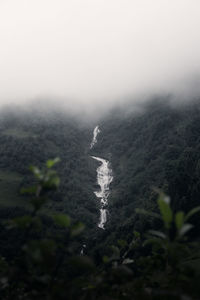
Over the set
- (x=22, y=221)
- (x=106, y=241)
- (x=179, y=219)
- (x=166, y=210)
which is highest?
(x=106, y=241)

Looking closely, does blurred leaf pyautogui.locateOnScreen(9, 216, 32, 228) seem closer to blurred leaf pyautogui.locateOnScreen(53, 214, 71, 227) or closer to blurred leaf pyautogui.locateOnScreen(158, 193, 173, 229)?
blurred leaf pyautogui.locateOnScreen(53, 214, 71, 227)

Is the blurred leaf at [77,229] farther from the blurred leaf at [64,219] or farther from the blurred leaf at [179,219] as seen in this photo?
the blurred leaf at [179,219]

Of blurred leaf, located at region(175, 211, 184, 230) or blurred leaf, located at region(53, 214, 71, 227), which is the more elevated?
blurred leaf, located at region(175, 211, 184, 230)

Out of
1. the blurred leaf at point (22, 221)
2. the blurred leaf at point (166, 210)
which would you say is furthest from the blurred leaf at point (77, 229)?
the blurred leaf at point (166, 210)

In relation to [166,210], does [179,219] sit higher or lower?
lower

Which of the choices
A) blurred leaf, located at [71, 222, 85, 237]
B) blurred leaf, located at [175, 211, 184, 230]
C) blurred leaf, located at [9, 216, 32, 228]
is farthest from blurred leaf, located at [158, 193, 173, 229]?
blurred leaf, located at [9, 216, 32, 228]

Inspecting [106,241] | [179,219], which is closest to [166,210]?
[179,219]

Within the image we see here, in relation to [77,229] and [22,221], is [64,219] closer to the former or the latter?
[77,229]

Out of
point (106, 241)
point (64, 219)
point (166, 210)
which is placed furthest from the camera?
point (106, 241)

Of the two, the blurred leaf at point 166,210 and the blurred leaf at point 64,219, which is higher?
the blurred leaf at point 166,210

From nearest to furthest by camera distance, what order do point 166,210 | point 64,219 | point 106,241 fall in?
point 64,219 → point 166,210 → point 106,241

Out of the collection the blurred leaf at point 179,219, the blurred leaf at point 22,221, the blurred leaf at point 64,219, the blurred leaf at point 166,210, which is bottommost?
the blurred leaf at point 22,221
